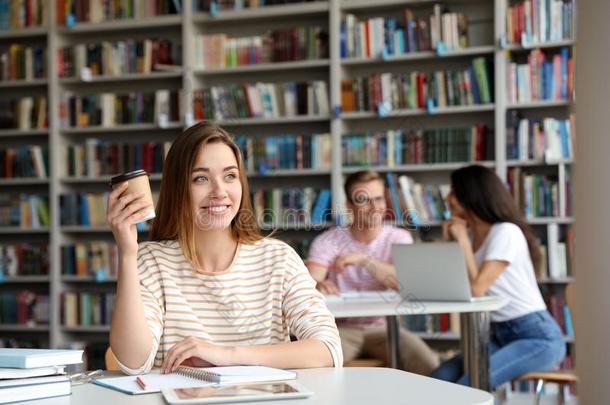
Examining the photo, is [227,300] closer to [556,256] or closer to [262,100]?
[556,256]

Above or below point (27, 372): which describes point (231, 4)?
above

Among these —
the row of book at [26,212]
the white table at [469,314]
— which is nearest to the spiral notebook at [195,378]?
the white table at [469,314]

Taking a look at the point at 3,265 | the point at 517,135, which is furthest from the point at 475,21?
the point at 3,265

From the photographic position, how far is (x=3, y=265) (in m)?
5.39

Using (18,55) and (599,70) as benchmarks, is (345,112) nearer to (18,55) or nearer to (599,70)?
(18,55)

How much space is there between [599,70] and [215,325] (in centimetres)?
131

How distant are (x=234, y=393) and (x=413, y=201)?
3.66m

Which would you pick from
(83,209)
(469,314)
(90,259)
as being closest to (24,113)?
(83,209)

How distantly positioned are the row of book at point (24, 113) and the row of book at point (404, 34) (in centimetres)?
207

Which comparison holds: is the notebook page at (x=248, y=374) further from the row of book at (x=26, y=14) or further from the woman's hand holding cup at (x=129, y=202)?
the row of book at (x=26, y=14)

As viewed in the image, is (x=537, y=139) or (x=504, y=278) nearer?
(x=504, y=278)

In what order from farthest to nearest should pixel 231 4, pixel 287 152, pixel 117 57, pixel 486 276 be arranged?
pixel 117 57, pixel 231 4, pixel 287 152, pixel 486 276

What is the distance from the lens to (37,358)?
1.18 meters

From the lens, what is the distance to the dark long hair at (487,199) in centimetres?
322
